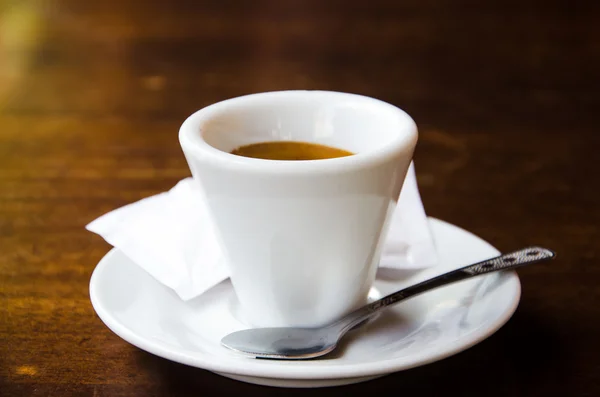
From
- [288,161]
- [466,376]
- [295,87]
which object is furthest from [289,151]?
[295,87]

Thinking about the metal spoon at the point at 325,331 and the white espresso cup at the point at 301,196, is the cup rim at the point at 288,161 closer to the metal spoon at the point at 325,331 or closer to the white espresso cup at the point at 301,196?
the white espresso cup at the point at 301,196

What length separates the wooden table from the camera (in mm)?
561

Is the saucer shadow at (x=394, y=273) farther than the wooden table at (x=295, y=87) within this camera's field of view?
Yes

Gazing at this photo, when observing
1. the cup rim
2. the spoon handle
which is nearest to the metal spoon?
the spoon handle

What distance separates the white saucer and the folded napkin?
0.04ft

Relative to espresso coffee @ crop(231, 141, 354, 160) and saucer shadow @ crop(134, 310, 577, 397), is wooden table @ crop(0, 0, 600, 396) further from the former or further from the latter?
espresso coffee @ crop(231, 141, 354, 160)

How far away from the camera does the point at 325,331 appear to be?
586 mm

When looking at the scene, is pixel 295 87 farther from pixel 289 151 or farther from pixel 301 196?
pixel 301 196

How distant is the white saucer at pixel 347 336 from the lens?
1.51 ft

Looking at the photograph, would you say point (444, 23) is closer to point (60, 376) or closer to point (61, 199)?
point (61, 199)

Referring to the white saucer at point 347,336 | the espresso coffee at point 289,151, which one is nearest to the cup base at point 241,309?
the white saucer at point 347,336

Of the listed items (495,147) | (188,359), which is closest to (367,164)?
(188,359)

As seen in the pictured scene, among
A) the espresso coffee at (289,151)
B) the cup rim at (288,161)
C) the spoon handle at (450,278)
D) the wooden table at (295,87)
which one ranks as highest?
the cup rim at (288,161)

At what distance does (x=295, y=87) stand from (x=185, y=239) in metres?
0.80
